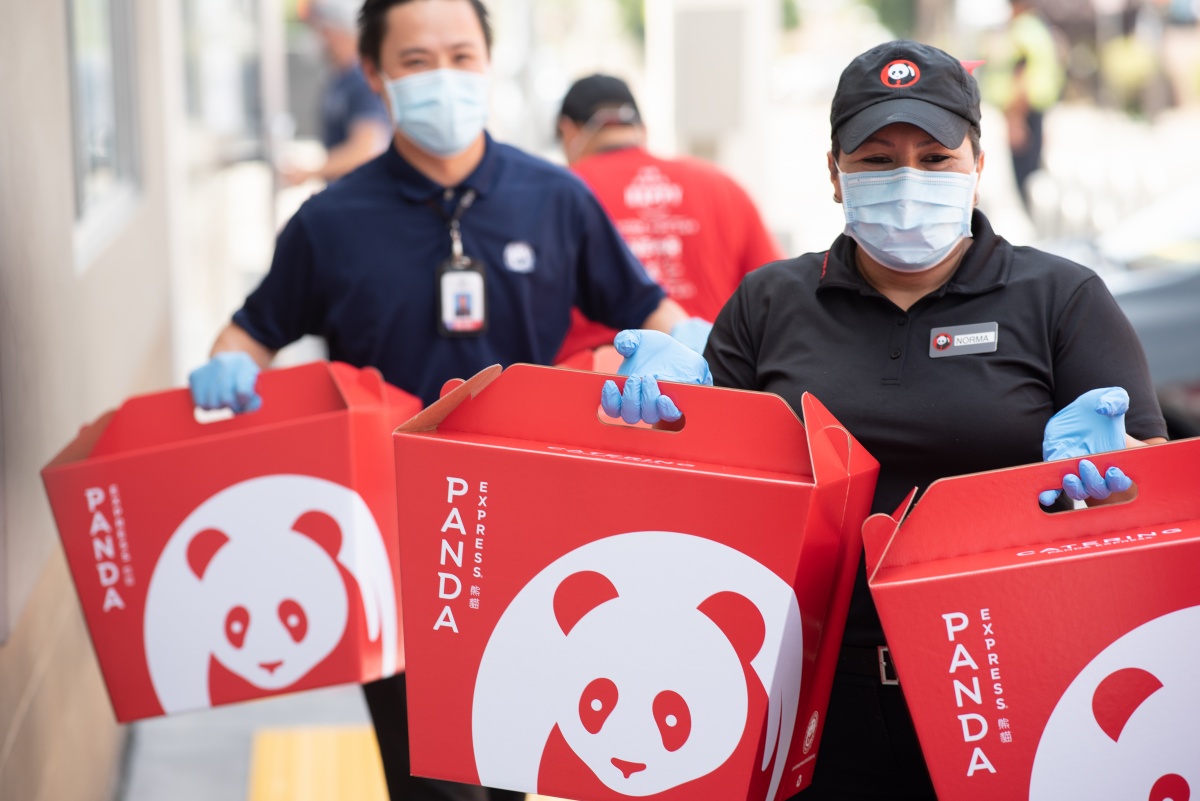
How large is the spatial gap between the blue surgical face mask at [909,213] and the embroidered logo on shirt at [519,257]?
0.99m

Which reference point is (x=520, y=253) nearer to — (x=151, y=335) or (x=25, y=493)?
(x=25, y=493)

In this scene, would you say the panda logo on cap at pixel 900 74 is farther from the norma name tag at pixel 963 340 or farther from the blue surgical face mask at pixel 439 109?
the blue surgical face mask at pixel 439 109

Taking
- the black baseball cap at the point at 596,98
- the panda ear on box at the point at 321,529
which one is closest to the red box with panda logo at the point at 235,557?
the panda ear on box at the point at 321,529

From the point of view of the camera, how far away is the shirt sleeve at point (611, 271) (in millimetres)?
3076

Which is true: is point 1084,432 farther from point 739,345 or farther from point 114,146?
point 114,146

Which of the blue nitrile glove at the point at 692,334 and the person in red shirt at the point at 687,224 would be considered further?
the person in red shirt at the point at 687,224

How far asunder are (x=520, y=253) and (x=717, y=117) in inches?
248

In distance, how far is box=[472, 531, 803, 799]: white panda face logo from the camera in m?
1.81

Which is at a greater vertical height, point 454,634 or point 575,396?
point 575,396

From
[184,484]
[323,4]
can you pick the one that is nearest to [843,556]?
[184,484]

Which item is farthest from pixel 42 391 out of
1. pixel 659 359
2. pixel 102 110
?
pixel 102 110

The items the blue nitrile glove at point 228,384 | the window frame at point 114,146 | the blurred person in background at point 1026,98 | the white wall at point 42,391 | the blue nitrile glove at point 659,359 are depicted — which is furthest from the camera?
the blurred person in background at point 1026,98

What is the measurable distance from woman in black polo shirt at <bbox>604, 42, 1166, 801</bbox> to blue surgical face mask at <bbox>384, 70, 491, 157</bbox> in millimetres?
1008

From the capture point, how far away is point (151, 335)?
20.4ft
